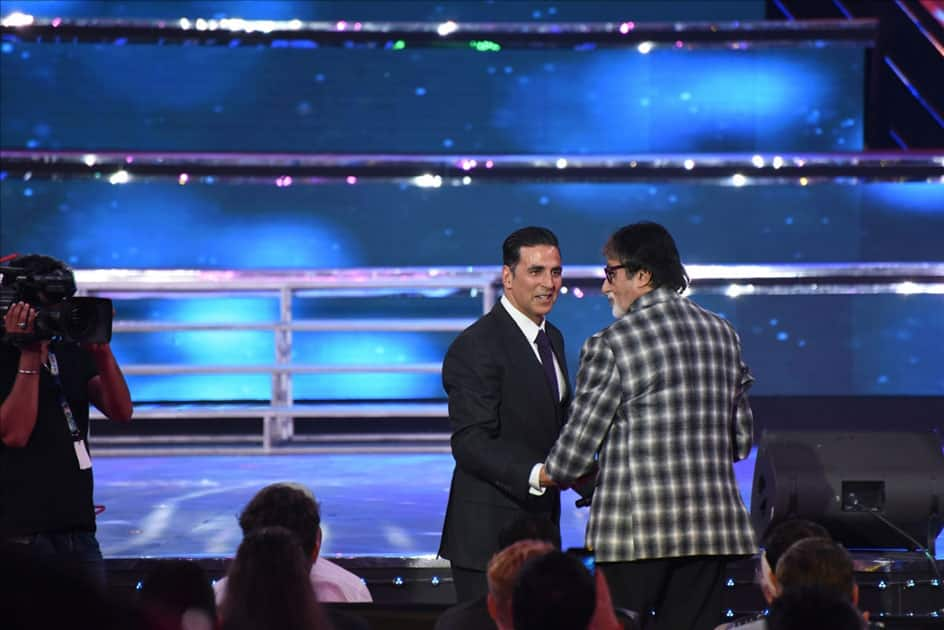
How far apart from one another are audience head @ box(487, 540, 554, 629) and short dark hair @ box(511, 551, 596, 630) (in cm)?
34

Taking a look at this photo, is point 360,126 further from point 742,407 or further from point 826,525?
point 742,407

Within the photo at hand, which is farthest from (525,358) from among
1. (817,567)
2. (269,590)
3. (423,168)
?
(423,168)

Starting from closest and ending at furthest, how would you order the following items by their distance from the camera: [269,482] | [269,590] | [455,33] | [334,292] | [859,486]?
1. [269,590]
2. [859,486]
3. [269,482]
4. [334,292]
5. [455,33]

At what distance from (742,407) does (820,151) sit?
5.30 metres

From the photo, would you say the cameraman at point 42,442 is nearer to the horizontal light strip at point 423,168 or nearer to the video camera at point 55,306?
the video camera at point 55,306

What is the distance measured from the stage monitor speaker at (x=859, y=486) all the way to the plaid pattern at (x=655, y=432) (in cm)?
114

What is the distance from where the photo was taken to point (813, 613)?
1380 millimetres

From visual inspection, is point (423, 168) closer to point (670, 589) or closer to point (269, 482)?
point (269, 482)

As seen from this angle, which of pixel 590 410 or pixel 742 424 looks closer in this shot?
pixel 590 410

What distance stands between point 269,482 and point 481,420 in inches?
107

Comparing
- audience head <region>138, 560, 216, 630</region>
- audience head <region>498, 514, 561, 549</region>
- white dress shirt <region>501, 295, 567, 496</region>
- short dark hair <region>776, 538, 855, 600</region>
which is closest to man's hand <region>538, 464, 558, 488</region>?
audience head <region>498, 514, 561, 549</region>

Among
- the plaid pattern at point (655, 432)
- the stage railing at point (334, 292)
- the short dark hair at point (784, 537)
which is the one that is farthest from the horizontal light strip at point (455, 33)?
the short dark hair at point (784, 537)

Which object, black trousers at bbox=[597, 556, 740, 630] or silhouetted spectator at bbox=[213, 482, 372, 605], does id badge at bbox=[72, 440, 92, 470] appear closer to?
silhouetted spectator at bbox=[213, 482, 372, 605]

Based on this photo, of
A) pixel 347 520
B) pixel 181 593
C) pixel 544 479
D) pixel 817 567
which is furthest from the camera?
pixel 347 520
